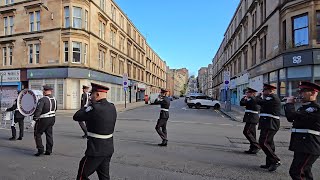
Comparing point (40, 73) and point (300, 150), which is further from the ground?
point (40, 73)

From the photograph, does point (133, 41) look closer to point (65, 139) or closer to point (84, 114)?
point (65, 139)

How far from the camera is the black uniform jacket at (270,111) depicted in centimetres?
644

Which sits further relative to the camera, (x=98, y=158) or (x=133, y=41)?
(x=133, y=41)

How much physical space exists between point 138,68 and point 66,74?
30002 millimetres

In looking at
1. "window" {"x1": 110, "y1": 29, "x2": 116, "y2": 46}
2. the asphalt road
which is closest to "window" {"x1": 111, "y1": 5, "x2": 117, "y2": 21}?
"window" {"x1": 110, "y1": 29, "x2": 116, "y2": 46}

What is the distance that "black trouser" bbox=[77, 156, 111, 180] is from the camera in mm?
4004

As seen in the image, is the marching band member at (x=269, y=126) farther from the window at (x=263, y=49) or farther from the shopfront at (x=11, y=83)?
the shopfront at (x=11, y=83)

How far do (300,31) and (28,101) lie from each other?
18.2 metres

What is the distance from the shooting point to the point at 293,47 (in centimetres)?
2011

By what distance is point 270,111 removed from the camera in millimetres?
6570

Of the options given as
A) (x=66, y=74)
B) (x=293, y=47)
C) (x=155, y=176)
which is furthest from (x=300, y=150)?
(x=66, y=74)

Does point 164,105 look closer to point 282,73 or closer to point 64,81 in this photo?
point 282,73

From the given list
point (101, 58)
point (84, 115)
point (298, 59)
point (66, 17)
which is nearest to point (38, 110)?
point (84, 115)

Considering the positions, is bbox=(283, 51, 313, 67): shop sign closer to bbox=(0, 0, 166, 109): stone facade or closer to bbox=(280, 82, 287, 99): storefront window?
bbox=(280, 82, 287, 99): storefront window
